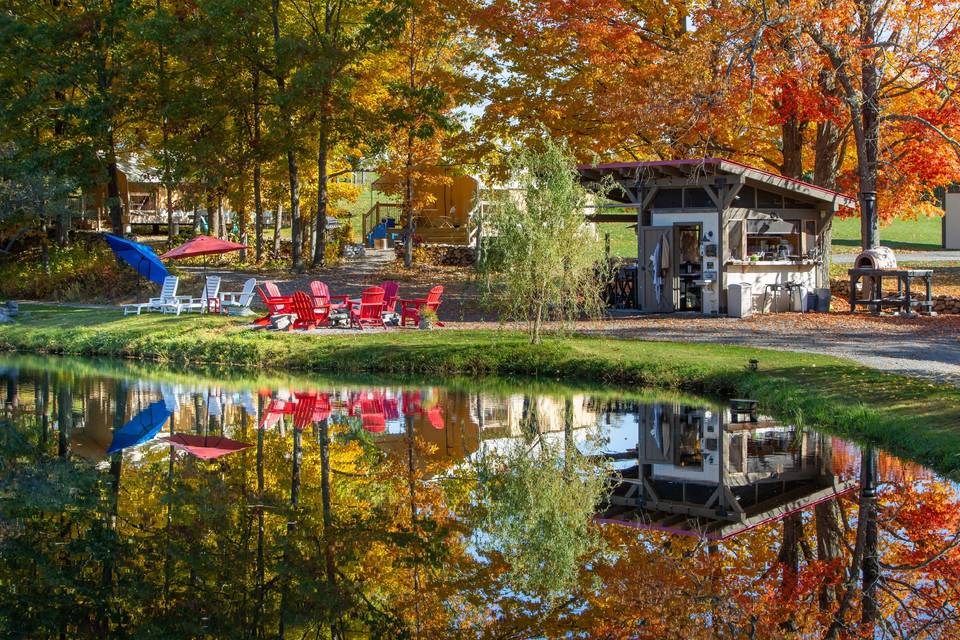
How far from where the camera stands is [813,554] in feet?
30.4

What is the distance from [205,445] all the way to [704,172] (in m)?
14.1

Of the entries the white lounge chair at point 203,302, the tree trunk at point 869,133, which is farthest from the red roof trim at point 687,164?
the white lounge chair at point 203,302

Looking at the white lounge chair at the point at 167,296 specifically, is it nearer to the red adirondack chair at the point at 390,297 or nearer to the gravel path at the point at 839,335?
the red adirondack chair at the point at 390,297

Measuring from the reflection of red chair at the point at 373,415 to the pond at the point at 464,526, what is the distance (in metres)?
0.14

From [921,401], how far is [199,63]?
23.7 metres

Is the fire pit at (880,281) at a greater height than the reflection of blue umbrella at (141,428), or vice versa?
the fire pit at (880,281)

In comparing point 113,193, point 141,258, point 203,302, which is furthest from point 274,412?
point 113,193

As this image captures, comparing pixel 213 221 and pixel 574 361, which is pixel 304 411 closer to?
pixel 574 361

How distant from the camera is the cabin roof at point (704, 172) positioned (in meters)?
23.7

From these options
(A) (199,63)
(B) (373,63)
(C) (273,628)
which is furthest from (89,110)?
(C) (273,628)

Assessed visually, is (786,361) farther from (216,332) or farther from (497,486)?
(216,332)

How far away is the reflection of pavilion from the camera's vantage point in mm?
10648

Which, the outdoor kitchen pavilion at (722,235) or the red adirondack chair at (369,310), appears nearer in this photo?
the red adirondack chair at (369,310)

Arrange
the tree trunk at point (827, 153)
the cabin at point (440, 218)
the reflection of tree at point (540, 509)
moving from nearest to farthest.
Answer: the reflection of tree at point (540, 509), the tree trunk at point (827, 153), the cabin at point (440, 218)
